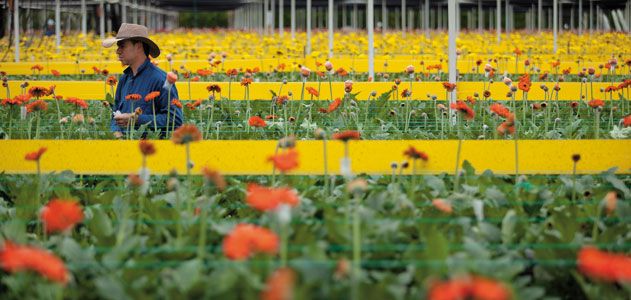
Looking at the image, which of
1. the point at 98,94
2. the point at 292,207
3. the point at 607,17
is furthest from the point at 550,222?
the point at 607,17

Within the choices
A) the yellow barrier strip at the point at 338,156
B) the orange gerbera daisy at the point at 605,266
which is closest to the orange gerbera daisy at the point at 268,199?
the orange gerbera daisy at the point at 605,266

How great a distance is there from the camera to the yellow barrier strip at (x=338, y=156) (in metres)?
3.25

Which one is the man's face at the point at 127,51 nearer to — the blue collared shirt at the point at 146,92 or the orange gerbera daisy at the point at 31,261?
the blue collared shirt at the point at 146,92

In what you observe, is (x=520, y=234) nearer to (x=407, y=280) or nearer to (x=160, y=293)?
(x=407, y=280)

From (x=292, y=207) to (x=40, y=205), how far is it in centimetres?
81

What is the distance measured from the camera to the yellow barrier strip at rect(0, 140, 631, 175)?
10.6 ft

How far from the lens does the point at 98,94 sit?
6938mm

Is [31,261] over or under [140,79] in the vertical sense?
under

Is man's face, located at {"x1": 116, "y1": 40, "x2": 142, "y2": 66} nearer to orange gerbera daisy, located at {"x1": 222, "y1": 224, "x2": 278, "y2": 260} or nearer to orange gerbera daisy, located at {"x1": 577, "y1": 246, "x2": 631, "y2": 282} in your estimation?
orange gerbera daisy, located at {"x1": 222, "y1": 224, "x2": 278, "y2": 260}

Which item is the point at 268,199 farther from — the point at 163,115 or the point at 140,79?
the point at 140,79

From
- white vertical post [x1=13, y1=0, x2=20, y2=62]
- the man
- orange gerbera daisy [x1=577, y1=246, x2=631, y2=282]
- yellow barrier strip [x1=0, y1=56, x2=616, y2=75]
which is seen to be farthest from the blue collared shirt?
white vertical post [x1=13, y1=0, x2=20, y2=62]

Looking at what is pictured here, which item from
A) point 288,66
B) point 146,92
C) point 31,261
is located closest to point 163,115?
point 146,92

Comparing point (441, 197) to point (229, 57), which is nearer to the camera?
point (441, 197)

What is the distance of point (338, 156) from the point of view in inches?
128
